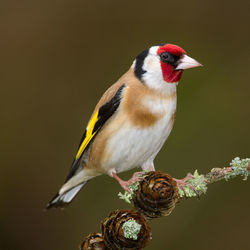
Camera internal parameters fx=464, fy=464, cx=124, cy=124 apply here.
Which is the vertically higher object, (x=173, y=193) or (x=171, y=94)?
(x=171, y=94)

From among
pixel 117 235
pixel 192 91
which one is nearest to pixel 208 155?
pixel 192 91

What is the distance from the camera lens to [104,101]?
2.34 meters

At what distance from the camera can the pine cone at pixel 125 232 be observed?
4.87 ft

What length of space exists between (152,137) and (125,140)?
0.42 ft

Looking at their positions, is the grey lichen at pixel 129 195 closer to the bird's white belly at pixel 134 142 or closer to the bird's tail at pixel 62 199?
the bird's white belly at pixel 134 142

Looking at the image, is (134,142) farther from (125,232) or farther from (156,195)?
(125,232)

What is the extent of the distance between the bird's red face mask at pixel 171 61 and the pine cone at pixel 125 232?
0.88 metres

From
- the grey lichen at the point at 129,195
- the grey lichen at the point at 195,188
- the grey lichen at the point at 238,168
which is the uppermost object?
the grey lichen at the point at 238,168

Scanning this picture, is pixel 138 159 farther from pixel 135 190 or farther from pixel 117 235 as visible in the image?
pixel 117 235

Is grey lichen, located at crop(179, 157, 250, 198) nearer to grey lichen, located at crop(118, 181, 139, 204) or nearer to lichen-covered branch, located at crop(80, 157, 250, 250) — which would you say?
lichen-covered branch, located at crop(80, 157, 250, 250)

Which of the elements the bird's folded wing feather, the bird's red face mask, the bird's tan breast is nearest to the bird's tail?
the bird's folded wing feather

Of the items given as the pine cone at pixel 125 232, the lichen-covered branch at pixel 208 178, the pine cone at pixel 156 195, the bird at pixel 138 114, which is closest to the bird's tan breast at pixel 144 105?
the bird at pixel 138 114

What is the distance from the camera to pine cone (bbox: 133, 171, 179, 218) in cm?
157

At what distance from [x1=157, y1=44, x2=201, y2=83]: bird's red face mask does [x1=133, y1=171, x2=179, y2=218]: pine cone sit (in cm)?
72
